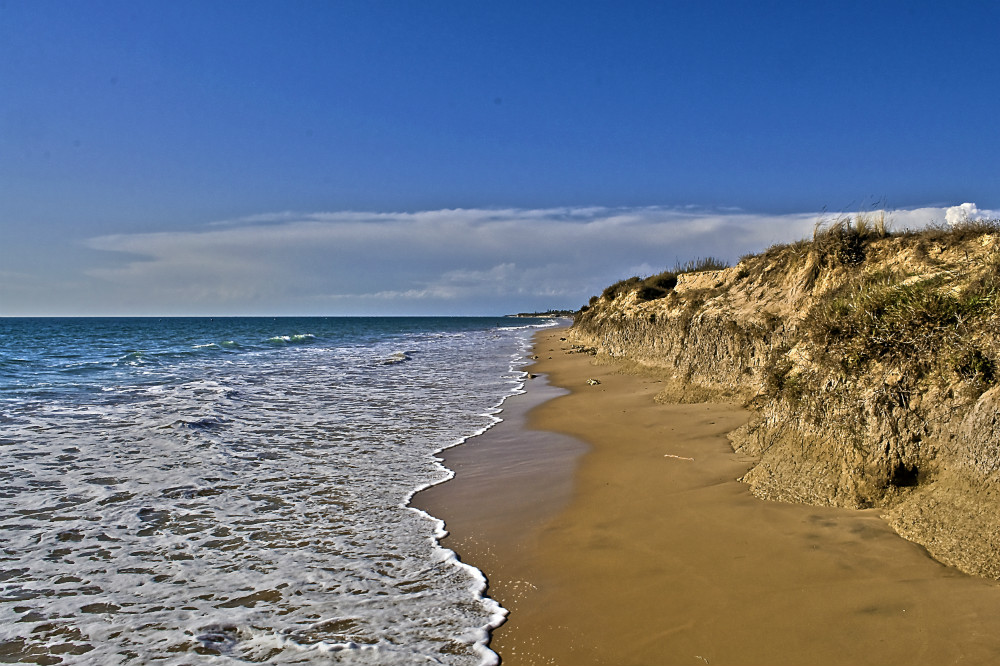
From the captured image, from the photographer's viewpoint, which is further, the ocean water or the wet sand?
the ocean water

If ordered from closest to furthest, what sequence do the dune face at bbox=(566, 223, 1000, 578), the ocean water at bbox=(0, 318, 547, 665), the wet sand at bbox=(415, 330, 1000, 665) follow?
the wet sand at bbox=(415, 330, 1000, 665), the ocean water at bbox=(0, 318, 547, 665), the dune face at bbox=(566, 223, 1000, 578)

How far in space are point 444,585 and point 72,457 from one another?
7.58 meters

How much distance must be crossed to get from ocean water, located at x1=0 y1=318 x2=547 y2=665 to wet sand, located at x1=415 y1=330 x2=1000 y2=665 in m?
0.51

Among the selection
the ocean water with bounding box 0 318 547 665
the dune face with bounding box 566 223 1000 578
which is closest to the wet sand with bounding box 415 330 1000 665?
the dune face with bounding box 566 223 1000 578

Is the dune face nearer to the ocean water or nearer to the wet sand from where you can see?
the wet sand

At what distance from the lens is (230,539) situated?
5891 millimetres

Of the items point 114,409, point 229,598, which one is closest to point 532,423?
point 229,598

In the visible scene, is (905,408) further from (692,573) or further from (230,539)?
(230,539)

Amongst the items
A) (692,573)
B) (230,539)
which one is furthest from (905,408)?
(230,539)

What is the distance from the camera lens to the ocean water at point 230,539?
4.13m

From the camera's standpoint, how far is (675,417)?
1079cm

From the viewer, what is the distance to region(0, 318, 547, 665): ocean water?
13.5 ft

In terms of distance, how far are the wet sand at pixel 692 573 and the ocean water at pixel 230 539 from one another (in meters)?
0.51

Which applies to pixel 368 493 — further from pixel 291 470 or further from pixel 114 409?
pixel 114 409
